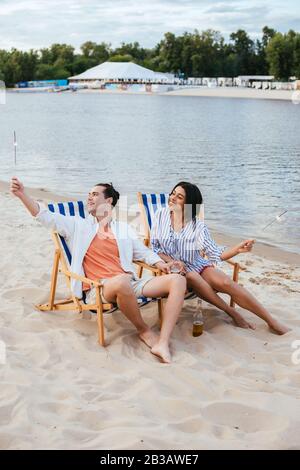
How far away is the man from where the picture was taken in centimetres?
429

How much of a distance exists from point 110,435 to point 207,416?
522 millimetres

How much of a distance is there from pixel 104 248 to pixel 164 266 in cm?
42

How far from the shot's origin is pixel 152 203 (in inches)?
216

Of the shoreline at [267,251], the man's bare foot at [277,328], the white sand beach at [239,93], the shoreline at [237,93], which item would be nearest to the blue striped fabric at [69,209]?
the man's bare foot at [277,328]

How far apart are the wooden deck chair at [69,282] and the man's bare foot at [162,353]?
36 centimetres

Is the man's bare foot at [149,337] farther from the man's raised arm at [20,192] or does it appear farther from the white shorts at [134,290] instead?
the man's raised arm at [20,192]

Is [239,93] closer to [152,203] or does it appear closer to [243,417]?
[152,203]

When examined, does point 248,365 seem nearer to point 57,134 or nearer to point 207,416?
point 207,416

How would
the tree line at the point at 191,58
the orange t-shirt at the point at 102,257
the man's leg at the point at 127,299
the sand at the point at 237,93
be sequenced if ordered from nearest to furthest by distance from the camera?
the man's leg at the point at 127,299 → the orange t-shirt at the point at 102,257 → the sand at the point at 237,93 → the tree line at the point at 191,58

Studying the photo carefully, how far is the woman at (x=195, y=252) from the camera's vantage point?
14.8ft

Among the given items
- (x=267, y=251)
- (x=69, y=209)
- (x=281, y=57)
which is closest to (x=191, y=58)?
(x=281, y=57)
